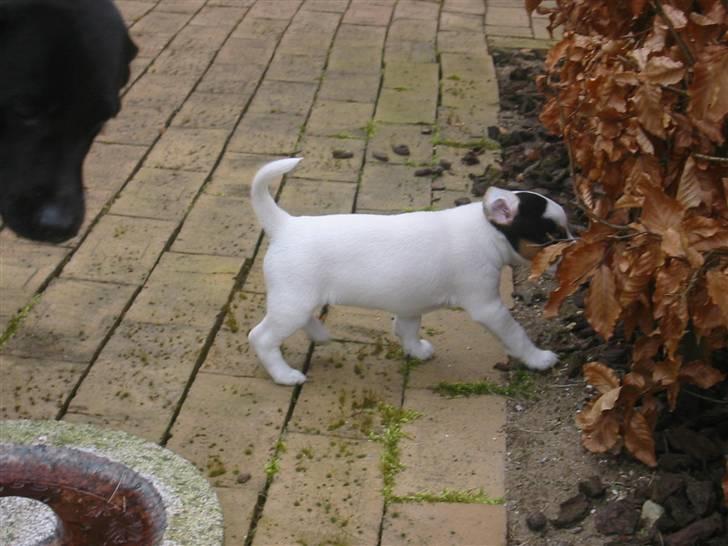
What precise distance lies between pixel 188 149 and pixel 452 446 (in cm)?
267

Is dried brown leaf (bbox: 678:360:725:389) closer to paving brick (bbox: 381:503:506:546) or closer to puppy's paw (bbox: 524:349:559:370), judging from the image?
paving brick (bbox: 381:503:506:546)

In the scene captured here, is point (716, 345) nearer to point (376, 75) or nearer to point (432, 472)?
point (432, 472)

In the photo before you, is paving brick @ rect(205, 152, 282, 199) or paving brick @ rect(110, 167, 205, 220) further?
paving brick @ rect(205, 152, 282, 199)

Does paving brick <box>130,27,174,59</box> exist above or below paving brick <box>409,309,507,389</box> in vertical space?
below

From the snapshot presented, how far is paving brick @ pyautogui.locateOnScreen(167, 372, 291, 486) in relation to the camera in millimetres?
3684

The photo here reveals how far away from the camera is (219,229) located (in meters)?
5.14

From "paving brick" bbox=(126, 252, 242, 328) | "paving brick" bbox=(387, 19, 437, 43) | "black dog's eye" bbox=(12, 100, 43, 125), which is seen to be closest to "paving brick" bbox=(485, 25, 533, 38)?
"paving brick" bbox=(387, 19, 437, 43)

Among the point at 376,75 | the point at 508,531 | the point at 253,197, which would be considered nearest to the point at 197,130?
the point at 376,75

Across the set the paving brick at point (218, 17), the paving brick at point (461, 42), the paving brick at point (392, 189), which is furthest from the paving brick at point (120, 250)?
the paving brick at point (461, 42)

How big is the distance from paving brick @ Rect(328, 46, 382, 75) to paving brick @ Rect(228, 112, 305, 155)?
2.73 feet

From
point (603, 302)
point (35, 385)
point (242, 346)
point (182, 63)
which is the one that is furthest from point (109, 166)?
point (603, 302)

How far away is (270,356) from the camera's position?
4.05m

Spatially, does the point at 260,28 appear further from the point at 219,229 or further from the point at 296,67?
the point at 219,229

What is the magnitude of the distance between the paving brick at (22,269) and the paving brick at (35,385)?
1.20 feet
